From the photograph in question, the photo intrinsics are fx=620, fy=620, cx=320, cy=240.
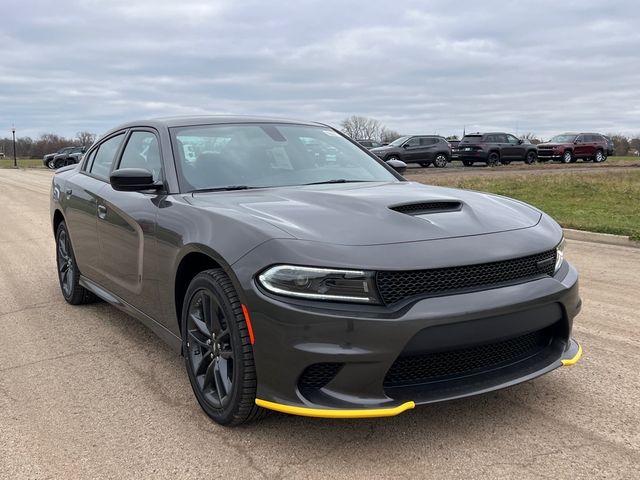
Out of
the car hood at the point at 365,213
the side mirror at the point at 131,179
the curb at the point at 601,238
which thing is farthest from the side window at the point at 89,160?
the curb at the point at 601,238

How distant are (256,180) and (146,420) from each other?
1.53m

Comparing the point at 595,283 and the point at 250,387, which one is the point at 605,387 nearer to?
the point at 250,387

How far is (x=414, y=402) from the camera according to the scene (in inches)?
101

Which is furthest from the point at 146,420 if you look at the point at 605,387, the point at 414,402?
the point at 605,387

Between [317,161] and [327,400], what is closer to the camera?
[327,400]

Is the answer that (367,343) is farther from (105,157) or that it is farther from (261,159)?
(105,157)

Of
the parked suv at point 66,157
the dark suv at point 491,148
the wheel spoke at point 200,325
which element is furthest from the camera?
the parked suv at point 66,157

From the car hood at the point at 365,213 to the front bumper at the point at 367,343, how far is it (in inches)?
12.8

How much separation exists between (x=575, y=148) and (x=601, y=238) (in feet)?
91.7

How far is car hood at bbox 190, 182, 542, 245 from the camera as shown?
2.76 metres

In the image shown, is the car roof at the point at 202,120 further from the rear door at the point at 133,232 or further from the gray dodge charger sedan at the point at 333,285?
the gray dodge charger sedan at the point at 333,285

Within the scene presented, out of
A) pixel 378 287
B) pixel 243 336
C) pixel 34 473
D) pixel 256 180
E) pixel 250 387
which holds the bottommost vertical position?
pixel 34 473

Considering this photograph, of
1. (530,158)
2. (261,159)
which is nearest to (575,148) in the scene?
(530,158)

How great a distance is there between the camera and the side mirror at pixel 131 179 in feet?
11.7
